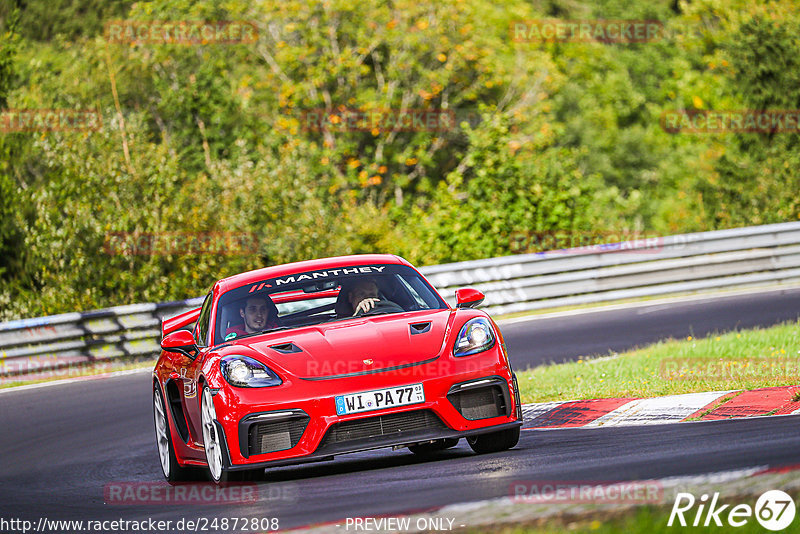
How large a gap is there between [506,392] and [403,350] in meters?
0.68

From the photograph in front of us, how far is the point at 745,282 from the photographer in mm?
19438

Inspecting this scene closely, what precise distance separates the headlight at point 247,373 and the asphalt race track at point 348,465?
0.61 metres

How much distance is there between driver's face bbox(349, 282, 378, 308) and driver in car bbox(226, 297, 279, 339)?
0.55m

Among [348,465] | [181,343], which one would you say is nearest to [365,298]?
[348,465]

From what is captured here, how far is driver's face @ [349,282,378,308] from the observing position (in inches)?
323

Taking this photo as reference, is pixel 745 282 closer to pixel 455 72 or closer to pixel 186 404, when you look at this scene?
pixel 186 404

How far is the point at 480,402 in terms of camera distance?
23.2 ft

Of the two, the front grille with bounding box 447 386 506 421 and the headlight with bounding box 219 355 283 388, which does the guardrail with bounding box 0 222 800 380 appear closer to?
the front grille with bounding box 447 386 506 421

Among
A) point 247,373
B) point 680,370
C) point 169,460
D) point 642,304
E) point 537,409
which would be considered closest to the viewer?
point 247,373

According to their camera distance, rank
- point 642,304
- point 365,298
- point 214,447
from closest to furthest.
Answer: point 214,447, point 365,298, point 642,304

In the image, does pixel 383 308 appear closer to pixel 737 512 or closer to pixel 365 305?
pixel 365 305

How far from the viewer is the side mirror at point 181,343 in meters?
7.93

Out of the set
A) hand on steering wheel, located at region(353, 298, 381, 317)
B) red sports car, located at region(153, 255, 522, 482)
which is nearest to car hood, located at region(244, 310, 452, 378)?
red sports car, located at region(153, 255, 522, 482)

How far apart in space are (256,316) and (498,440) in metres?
1.76
